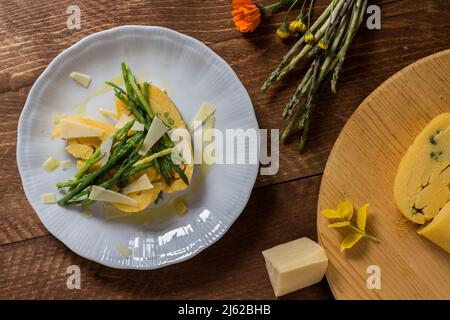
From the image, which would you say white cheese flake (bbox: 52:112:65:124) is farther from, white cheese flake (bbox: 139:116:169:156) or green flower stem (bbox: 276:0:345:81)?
green flower stem (bbox: 276:0:345:81)

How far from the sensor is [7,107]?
1620mm

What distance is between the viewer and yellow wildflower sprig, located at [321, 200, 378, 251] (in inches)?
58.9

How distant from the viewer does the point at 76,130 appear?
4.85ft

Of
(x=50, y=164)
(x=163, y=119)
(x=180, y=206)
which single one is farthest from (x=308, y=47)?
(x=50, y=164)

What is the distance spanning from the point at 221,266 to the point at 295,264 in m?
0.27

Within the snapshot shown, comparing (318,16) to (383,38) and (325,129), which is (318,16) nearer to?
(383,38)

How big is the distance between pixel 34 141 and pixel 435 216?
1.23m

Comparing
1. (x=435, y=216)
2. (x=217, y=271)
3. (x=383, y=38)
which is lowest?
(x=217, y=271)

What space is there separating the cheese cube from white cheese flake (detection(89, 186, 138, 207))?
443 mm

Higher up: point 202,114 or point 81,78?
point 81,78

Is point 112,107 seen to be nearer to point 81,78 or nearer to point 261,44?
point 81,78

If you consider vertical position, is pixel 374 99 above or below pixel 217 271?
above

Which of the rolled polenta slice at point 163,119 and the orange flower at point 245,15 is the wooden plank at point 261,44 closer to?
the orange flower at point 245,15

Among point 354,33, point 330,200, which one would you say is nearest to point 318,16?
point 354,33
